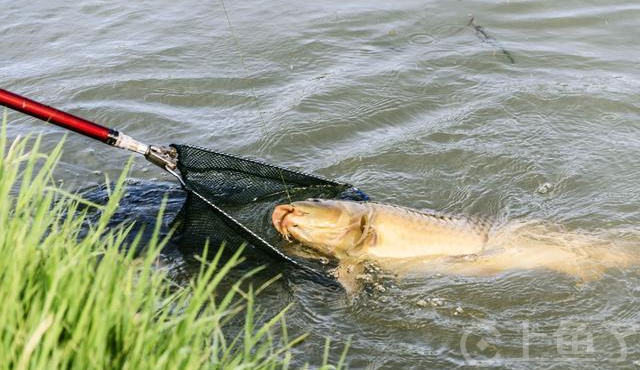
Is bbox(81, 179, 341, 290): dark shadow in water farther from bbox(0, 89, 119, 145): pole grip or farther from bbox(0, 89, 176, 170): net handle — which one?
bbox(0, 89, 119, 145): pole grip

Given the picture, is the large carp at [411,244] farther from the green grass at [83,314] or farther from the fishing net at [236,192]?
the green grass at [83,314]

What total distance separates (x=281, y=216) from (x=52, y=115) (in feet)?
4.71

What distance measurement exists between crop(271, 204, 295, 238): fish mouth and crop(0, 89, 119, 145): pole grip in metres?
1.04

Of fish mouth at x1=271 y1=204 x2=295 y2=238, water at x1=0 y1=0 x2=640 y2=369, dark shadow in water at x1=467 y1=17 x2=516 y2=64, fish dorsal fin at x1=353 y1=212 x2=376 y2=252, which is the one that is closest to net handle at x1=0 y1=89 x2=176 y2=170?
fish mouth at x1=271 y1=204 x2=295 y2=238

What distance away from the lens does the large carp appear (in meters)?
5.01

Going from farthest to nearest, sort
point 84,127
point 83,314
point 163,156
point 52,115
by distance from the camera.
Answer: point 163,156 < point 84,127 < point 52,115 < point 83,314

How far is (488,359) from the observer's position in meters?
4.34

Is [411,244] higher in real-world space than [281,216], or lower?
lower

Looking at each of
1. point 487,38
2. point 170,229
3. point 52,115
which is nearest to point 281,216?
point 170,229

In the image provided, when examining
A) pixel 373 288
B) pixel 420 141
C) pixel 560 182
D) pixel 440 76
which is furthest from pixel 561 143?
pixel 373 288

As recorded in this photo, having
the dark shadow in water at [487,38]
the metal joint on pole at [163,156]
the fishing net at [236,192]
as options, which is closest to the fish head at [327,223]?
the fishing net at [236,192]

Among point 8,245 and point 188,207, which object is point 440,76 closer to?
point 188,207

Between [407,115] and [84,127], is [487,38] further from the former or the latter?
[84,127]

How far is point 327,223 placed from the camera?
16.4 feet
